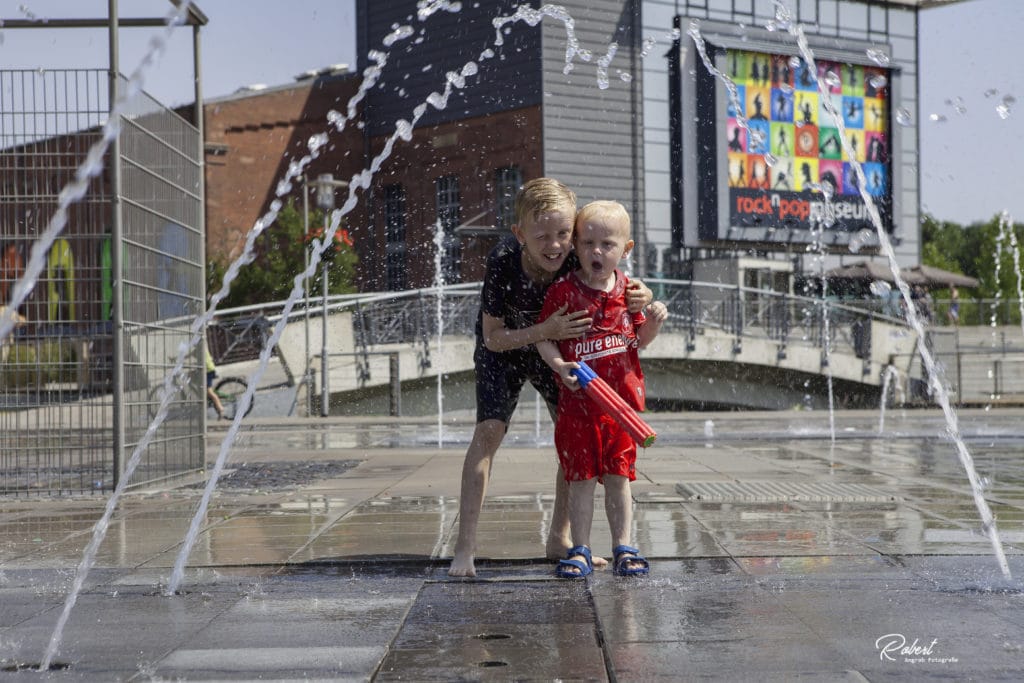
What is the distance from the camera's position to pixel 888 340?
1246 inches

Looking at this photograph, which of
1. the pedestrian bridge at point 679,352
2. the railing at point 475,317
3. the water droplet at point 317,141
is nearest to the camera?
the pedestrian bridge at point 679,352

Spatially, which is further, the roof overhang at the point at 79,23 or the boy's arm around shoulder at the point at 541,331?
the roof overhang at the point at 79,23

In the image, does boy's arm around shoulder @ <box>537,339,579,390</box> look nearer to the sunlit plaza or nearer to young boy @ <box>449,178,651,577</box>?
young boy @ <box>449,178,651,577</box>

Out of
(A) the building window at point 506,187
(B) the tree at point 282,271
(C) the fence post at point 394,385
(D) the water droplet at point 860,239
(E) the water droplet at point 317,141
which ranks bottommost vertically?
(C) the fence post at point 394,385

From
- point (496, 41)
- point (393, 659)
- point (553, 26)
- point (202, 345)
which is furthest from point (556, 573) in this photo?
point (496, 41)

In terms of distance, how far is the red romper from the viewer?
466cm

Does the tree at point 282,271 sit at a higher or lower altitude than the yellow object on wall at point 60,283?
higher

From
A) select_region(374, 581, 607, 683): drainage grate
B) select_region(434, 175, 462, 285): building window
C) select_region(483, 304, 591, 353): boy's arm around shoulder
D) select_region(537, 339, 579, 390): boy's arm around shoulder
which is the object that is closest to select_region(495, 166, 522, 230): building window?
select_region(434, 175, 462, 285): building window

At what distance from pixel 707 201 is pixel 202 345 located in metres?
32.7

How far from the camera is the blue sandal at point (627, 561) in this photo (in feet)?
14.8

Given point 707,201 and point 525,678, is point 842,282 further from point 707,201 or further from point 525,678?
point 525,678

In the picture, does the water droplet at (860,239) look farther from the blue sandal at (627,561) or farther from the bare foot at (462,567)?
the bare foot at (462,567)

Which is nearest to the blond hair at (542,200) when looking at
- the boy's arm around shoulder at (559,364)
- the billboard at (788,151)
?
the boy's arm around shoulder at (559,364)

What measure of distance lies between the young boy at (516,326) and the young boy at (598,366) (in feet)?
0.27
